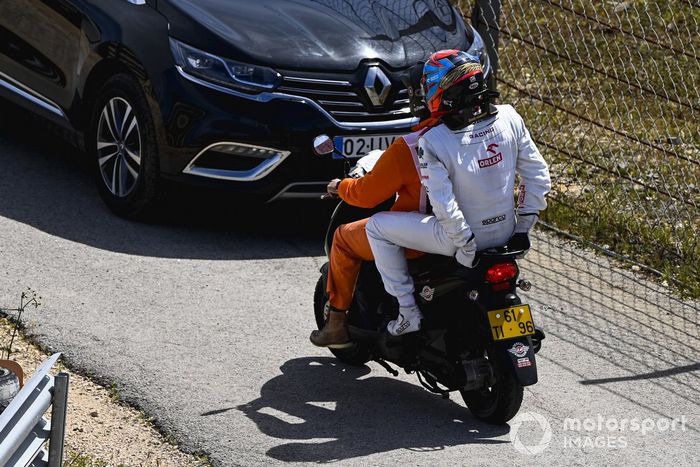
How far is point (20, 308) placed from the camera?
20.9 feet

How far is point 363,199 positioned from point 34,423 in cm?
196

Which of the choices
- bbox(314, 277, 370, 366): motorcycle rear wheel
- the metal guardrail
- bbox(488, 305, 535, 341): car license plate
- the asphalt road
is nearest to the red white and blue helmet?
bbox(488, 305, 535, 341): car license plate

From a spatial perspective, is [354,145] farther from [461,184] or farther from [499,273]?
[499,273]

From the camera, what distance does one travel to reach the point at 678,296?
755 centimetres

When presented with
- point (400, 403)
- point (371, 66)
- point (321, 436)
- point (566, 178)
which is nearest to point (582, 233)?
point (566, 178)

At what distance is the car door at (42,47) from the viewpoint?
814 cm

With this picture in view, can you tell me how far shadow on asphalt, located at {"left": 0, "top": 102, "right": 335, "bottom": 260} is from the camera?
762 cm

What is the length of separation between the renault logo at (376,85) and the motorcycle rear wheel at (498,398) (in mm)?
2467

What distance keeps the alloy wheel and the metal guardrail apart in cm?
364

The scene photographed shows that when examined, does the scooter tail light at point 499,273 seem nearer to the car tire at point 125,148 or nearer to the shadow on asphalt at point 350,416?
the shadow on asphalt at point 350,416

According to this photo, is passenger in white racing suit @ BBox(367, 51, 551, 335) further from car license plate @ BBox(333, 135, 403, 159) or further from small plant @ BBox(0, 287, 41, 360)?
car license plate @ BBox(333, 135, 403, 159)

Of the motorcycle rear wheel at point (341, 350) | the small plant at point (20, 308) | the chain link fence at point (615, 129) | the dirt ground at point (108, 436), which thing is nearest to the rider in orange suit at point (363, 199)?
the motorcycle rear wheel at point (341, 350)

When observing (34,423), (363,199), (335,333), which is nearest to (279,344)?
(335,333)

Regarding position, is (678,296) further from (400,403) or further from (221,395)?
(221,395)
